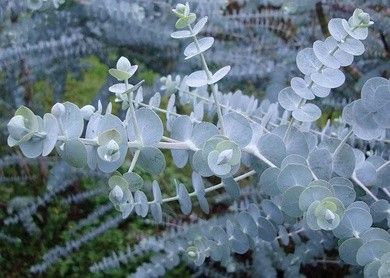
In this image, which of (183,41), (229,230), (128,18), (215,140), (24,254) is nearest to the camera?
(215,140)

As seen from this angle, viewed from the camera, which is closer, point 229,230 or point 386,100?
point 386,100

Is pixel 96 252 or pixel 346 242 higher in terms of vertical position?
pixel 346 242

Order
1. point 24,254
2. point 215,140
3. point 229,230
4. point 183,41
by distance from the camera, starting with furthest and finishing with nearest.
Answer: point 24,254
point 183,41
point 229,230
point 215,140

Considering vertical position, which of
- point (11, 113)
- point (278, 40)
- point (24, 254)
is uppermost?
point (278, 40)

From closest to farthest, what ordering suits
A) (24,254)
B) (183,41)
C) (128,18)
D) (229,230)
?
1. (229,230)
2. (128,18)
3. (183,41)
4. (24,254)

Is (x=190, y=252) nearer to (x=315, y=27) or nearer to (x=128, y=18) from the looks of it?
(x=128, y=18)

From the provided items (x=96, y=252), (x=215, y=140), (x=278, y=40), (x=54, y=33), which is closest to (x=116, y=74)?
(x=215, y=140)

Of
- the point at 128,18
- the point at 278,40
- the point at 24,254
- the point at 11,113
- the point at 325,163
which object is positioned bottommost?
the point at 24,254

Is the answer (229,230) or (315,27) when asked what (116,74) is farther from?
(315,27)

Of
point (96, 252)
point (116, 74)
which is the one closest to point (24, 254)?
point (96, 252)
